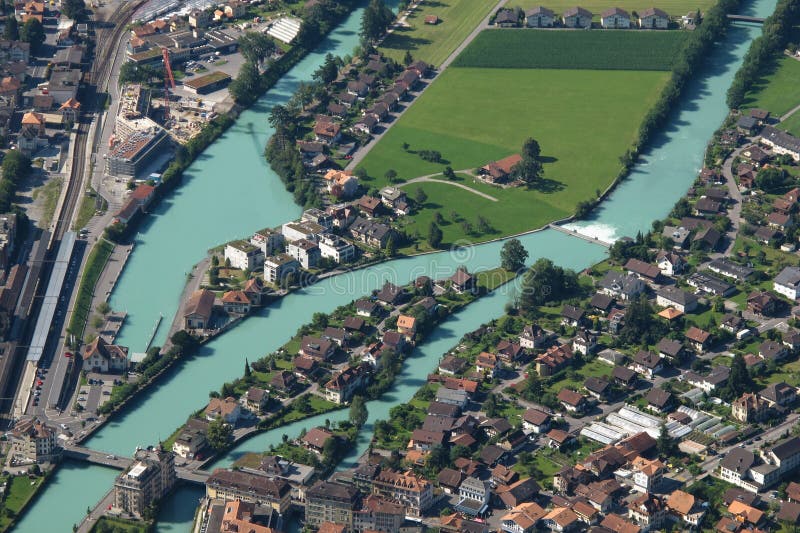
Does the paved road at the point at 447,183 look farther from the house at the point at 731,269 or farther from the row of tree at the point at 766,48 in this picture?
the row of tree at the point at 766,48

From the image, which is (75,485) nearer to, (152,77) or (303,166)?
(303,166)

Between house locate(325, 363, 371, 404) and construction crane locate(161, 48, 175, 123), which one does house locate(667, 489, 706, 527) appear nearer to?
house locate(325, 363, 371, 404)

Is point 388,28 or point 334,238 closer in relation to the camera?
point 334,238

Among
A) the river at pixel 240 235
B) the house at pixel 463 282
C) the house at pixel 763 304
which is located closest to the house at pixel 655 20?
the river at pixel 240 235

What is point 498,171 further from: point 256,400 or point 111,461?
point 111,461

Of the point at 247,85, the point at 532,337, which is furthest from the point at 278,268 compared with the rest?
the point at 247,85

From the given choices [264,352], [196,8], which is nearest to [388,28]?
[196,8]

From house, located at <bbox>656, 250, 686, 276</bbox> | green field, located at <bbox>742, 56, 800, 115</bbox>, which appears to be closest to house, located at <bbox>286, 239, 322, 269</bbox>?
house, located at <bbox>656, 250, 686, 276</bbox>
